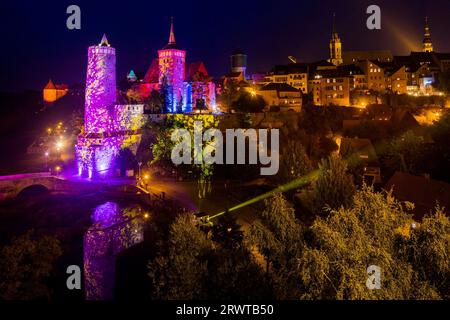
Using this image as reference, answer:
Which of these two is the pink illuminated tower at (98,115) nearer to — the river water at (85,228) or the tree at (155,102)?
the river water at (85,228)

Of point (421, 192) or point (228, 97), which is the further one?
point (228, 97)

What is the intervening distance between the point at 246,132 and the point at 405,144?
1167cm

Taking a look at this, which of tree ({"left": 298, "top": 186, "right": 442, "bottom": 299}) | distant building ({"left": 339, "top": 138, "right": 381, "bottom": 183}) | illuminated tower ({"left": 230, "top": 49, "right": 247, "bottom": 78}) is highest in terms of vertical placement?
illuminated tower ({"left": 230, "top": 49, "right": 247, "bottom": 78})

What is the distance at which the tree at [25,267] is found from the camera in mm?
10992

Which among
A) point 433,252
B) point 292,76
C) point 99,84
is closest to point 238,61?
point 292,76

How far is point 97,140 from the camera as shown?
97.4ft

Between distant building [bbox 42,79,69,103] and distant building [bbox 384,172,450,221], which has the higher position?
distant building [bbox 42,79,69,103]

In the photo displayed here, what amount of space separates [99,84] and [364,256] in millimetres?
25549

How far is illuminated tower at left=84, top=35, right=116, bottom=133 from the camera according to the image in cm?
2947

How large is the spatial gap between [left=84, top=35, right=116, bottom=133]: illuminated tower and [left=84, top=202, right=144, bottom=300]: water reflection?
7605 millimetres

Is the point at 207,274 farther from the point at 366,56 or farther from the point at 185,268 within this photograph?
the point at 366,56

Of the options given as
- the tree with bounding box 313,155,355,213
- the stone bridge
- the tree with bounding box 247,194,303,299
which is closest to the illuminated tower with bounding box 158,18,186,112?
the stone bridge

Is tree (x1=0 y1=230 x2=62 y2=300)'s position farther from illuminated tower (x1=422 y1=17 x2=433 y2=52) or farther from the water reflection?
illuminated tower (x1=422 y1=17 x2=433 y2=52)

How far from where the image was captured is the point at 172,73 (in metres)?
39.0
